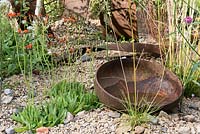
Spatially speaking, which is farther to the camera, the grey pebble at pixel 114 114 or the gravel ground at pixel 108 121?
the grey pebble at pixel 114 114

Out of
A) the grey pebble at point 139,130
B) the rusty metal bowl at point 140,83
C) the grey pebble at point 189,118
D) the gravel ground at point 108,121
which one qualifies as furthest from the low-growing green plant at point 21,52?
the grey pebble at point 189,118

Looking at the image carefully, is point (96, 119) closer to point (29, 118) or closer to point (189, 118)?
point (29, 118)

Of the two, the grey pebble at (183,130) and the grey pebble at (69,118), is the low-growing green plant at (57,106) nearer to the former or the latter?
the grey pebble at (69,118)

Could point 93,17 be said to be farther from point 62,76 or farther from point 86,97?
point 86,97

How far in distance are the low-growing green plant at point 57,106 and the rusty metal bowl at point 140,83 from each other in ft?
0.41

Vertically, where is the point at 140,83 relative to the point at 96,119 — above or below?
above

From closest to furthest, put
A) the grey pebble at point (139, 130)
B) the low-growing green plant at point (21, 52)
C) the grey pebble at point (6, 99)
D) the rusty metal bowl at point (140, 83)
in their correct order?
the grey pebble at point (139, 130) → the rusty metal bowl at point (140, 83) → the grey pebble at point (6, 99) → the low-growing green plant at point (21, 52)

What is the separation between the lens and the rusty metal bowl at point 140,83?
2422mm

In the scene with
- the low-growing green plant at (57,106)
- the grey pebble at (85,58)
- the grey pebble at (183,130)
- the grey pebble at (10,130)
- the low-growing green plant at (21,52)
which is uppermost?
the low-growing green plant at (21,52)

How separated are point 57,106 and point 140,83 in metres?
0.61

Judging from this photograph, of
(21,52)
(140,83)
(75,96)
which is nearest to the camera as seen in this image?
(75,96)

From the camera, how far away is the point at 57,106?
7.93ft

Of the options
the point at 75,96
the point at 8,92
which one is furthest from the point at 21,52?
the point at 75,96

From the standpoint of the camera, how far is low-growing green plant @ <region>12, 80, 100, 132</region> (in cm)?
232
